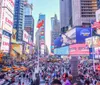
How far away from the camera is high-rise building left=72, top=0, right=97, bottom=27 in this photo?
111 meters

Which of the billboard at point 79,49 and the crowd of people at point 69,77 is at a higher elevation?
the billboard at point 79,49

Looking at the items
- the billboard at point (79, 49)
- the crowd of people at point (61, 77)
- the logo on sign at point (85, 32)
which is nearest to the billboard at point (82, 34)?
→ the logo on sign at point (85, 32)

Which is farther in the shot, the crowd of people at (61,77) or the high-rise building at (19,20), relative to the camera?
the high-rise building at (19,20)

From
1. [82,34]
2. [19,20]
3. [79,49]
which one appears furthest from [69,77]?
[19,20]

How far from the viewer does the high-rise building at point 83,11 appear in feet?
364

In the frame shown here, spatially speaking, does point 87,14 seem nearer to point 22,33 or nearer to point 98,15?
point 22,33

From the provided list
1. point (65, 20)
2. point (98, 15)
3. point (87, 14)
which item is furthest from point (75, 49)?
point (65, 20)

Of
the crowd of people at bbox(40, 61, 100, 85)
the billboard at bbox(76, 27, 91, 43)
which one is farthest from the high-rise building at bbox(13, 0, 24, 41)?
the crowd of people at bbox(40, 61, 100, 85)

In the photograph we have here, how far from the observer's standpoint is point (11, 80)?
26.0 metres

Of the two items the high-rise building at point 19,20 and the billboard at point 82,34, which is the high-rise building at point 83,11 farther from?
the billboard at point 82,34

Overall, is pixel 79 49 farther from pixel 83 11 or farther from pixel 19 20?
pixel 19 20

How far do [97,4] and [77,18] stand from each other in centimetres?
1643

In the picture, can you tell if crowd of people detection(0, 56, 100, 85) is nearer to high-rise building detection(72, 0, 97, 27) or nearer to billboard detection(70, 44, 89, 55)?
billboard detection(70, 44, 89, 55)

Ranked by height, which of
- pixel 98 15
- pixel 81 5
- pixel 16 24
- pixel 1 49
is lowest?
pixel 1 49
